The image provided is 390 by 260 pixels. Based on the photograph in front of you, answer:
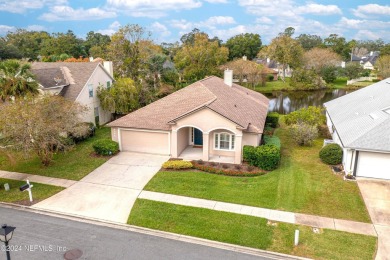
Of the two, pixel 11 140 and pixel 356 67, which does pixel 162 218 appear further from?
pixel 356 67

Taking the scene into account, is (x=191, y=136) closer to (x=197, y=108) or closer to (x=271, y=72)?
(x=197, y=108)

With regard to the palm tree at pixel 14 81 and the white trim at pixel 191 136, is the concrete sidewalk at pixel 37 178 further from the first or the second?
the white trim at pixel 191 136

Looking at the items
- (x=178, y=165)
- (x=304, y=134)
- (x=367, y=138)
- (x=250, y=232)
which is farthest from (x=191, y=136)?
(x=367, y=138)

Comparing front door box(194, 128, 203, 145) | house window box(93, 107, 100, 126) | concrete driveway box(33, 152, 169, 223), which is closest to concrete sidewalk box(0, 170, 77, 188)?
concrete driveway box(33, 152, 169, 223)

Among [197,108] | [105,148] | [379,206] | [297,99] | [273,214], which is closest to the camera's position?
[273,214]

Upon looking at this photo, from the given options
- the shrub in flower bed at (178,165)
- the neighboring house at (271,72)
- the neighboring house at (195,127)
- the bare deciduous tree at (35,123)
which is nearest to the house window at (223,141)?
the neighboring house at (195,127)

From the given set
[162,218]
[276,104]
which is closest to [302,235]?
[162,218]
